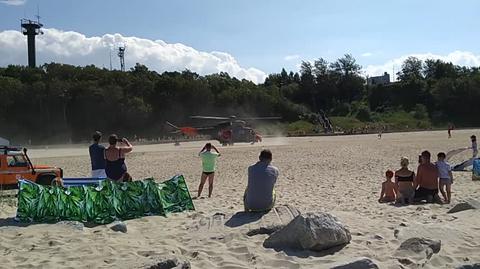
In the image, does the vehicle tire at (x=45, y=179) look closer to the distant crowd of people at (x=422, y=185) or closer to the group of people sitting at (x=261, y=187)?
the group of people sitting at (x=261, y=187)

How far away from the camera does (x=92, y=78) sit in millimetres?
87250

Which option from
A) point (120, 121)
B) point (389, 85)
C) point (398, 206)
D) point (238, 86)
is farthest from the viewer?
point (389, 85)

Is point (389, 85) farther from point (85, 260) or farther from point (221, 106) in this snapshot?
point (85, 260)

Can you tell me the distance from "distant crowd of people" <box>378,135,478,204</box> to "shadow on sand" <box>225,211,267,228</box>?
4.35m

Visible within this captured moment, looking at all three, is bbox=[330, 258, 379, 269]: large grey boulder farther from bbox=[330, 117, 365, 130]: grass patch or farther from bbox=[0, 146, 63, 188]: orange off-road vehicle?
bbox=[330, 117, 365, 130]: grass patch

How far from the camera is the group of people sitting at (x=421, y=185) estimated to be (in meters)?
12.0

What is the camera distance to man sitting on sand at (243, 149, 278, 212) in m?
9.18

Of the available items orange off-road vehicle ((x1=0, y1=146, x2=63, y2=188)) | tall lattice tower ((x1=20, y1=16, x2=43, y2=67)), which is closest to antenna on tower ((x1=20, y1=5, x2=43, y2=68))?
tall lattice tower ((x1=20, y1=16, x2=43, y2=67))

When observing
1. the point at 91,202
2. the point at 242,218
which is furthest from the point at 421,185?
the point at 91,202

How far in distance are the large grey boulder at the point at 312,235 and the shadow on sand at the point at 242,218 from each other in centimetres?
130

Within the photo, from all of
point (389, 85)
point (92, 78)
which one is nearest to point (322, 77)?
point (389, 85)

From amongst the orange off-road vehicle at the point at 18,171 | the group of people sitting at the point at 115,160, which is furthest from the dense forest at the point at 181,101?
the group of people sitting at the point at 115,160

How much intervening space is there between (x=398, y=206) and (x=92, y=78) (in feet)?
267

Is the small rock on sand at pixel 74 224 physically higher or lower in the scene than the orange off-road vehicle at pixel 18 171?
lower
